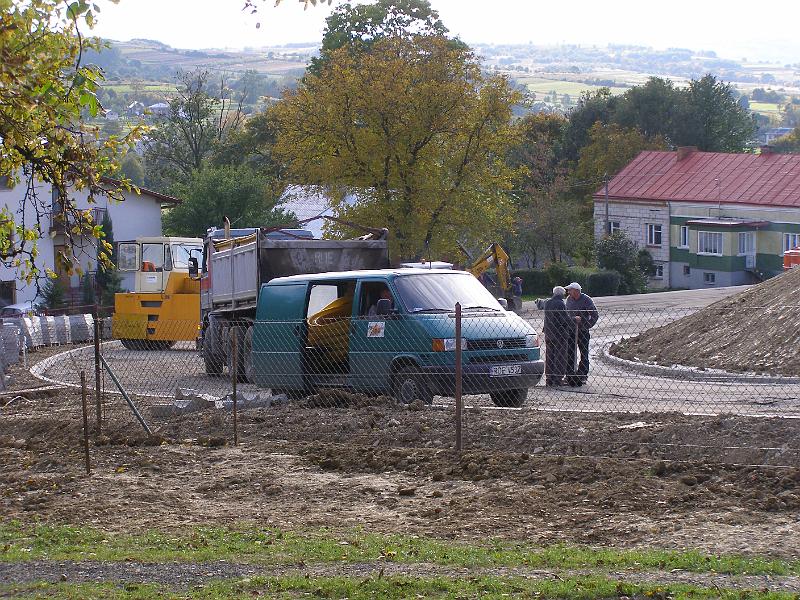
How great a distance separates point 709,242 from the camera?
6838 centimetres

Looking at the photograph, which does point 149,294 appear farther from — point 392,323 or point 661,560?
point 661,560

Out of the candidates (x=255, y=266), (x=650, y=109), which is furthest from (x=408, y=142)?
(x=650, y=109)

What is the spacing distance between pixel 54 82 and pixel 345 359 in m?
7.12

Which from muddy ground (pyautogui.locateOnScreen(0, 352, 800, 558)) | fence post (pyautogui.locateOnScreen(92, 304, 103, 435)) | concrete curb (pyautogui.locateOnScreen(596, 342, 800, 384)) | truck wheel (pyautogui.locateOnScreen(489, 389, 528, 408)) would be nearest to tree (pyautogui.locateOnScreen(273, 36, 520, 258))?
concrete curb (pyautogui.locateOnScreen(596, 342, 800, 384))

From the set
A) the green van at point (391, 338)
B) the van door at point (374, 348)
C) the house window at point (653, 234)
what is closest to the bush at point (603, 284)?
the house window at point (653, 234)

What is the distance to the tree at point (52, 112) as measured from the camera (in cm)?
943

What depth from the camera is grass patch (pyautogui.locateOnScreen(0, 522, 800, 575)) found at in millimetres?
7578

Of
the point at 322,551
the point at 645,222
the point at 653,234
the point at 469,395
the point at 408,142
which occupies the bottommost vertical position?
the point at 322,551

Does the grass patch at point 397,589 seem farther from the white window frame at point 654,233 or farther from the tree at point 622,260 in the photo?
the white window frame at point 654,233

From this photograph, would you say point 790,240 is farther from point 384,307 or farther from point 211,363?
point 384,307

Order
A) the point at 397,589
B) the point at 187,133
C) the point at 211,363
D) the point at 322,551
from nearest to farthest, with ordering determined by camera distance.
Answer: the point at 397,589
the point at 322,551
the point at 211,363
the point at 187,133

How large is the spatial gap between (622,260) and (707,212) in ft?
32.6

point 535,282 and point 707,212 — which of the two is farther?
point 707,212

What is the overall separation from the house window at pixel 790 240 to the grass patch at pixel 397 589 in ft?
200
